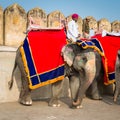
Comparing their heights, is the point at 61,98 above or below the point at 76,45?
below

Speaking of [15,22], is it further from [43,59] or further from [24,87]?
[43,59]

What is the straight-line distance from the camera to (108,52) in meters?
6.76

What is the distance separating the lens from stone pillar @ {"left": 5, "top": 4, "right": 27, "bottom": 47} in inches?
392

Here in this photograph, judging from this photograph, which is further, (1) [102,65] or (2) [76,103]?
(1) [102,65]

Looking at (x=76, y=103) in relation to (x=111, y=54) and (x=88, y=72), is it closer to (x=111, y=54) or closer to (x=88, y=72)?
(x=88, y=72)

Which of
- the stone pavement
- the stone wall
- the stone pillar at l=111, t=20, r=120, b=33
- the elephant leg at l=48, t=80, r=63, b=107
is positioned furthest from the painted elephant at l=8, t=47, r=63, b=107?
the stone pillar at l=111, t=20, r=120, b=33

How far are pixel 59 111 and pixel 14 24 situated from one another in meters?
4.84

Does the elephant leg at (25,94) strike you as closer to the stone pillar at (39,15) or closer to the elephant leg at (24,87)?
the elephant leg at (24,87)

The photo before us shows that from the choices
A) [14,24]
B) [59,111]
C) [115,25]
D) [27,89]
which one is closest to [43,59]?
[27,89]

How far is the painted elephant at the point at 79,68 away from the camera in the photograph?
579 centimetres

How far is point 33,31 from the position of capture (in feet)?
20.3

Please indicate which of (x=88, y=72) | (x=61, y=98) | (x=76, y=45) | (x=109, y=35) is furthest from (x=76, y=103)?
(x=109, y=35)

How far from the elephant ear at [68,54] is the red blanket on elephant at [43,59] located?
0.07 metres

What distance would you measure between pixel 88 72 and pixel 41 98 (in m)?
1.49
